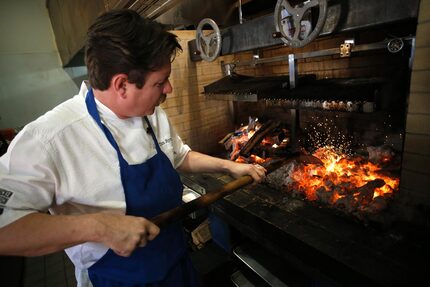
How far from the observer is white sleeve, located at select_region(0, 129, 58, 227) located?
1.05 meters

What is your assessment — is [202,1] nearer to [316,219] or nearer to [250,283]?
[316,219]

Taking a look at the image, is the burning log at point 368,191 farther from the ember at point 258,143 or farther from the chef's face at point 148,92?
the chef's face at point 148,92

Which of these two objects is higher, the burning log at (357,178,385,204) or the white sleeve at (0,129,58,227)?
the white sleeve at (0,129,58,227)

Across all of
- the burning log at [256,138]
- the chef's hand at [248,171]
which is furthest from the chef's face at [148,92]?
the burning log at [256,138]

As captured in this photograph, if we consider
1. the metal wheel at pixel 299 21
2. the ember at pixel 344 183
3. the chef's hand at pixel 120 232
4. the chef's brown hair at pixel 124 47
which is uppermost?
the metal wheel at pixel 299 21

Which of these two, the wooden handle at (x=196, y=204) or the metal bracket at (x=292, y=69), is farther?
the metal bracket at (x=292, y=69)

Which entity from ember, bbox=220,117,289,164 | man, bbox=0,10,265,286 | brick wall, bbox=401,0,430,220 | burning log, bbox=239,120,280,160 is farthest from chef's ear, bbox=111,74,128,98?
burning log, bbox=239,120,280,160

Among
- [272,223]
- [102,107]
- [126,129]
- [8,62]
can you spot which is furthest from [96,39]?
[8,62]

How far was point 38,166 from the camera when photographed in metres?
1.12

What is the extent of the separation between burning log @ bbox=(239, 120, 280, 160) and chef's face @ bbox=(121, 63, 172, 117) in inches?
98.2

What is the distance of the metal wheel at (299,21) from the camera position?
6.69 ft

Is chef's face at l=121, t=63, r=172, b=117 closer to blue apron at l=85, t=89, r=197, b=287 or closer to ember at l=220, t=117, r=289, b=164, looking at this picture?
blue apron at l=85, t=89, r=197, b=287

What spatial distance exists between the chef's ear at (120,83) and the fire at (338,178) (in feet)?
7.00

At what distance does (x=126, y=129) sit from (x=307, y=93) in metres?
1.97
